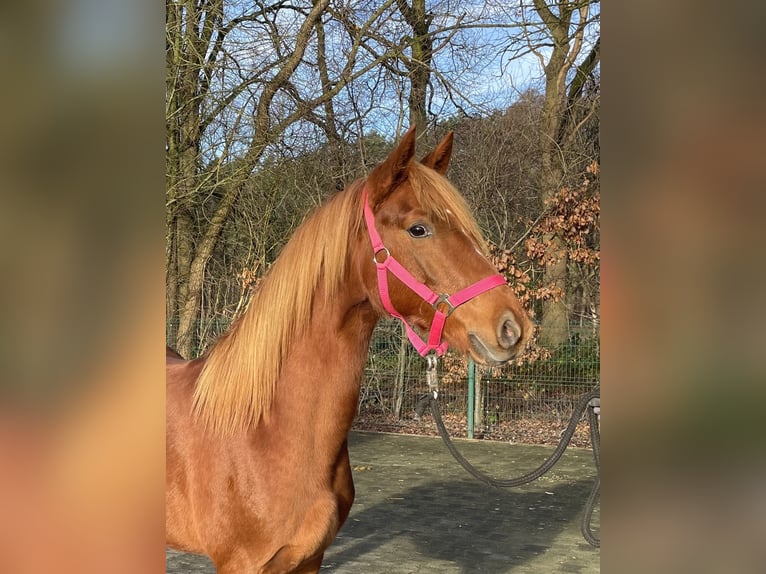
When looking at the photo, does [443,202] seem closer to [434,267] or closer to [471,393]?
[434,267]

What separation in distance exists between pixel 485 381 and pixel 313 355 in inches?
263

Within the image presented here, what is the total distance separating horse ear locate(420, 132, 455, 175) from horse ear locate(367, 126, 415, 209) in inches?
10.9

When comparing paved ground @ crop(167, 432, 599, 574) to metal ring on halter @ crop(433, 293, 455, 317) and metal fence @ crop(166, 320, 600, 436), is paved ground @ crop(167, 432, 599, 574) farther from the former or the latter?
metal ring on halter @ crop(433, 293, 455, 317)

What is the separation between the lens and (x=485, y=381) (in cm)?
847

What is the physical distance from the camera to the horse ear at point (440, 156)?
235cm

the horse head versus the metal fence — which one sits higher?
the horse head

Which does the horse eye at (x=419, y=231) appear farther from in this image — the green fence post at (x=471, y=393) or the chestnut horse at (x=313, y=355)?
the green fence post at (x=471, y=393)

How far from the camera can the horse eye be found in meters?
2.01

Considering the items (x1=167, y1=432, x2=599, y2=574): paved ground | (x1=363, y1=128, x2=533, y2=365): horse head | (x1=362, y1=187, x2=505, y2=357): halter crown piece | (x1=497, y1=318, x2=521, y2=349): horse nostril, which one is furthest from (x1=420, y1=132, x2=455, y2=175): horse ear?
(x1=167, y1=432, x2=599, y2=574): paved ground

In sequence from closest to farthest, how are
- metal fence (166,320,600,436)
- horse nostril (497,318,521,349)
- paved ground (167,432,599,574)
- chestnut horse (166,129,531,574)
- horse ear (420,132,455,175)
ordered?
1. horse nostril (497,318,521,349)
2. chestnut horse (166,129,531,574)
3. horse ear (420,132,455,175)
4. paved ground (167,432,599,574)
5. metal fence (166,320,600,436)
